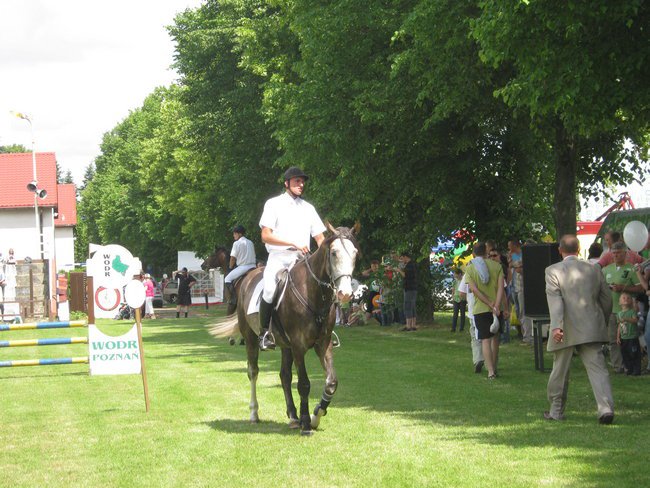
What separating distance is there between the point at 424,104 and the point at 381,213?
4936 millimetres

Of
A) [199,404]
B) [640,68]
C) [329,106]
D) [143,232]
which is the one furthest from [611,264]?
[143,232]

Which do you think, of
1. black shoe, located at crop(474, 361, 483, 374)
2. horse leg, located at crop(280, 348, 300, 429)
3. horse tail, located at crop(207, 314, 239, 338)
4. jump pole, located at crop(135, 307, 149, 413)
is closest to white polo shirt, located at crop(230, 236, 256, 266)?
black shoe, located at crop(474, 361, 483, 374)

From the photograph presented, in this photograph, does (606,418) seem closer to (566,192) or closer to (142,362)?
(142,362)

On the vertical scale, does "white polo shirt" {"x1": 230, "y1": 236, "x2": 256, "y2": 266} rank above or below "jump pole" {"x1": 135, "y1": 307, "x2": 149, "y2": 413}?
above

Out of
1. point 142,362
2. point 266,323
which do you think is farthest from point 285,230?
point 142,362

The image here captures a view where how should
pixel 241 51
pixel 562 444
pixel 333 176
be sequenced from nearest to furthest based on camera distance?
pixel 562 444 < pixel 333 176 < pixel 241 51

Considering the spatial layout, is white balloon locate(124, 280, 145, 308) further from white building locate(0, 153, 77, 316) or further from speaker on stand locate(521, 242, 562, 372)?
white building locate(0, 153, 77, 316)

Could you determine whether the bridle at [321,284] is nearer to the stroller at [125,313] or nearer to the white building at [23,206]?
the stroller at [125,313]

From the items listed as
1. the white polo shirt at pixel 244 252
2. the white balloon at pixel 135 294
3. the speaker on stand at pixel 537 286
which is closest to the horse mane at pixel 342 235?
the white balloon at pixel 135 294

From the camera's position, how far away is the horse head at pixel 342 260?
11.3 m

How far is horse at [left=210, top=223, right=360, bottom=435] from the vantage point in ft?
37.4

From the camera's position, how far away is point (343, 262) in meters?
11.3

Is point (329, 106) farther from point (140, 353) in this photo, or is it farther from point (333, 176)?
point (140, 353)

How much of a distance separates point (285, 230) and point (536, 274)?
790 cm
